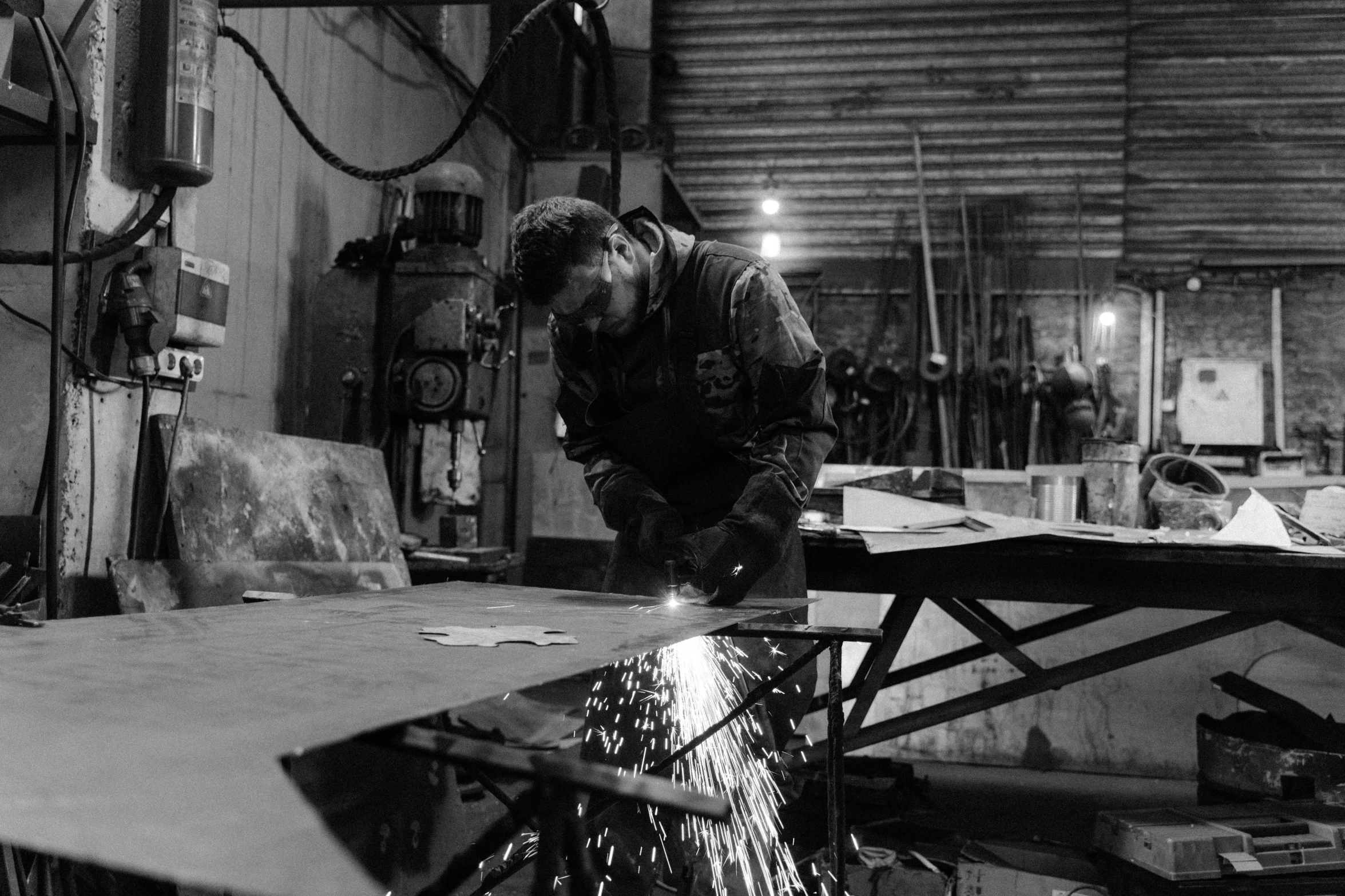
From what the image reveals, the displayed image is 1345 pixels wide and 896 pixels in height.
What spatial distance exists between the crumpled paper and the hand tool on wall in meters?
6.70

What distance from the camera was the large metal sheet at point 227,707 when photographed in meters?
0.67

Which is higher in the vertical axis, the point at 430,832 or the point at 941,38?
the point at 941,38

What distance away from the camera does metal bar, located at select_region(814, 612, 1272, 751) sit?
304 cm

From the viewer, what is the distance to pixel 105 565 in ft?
8.54

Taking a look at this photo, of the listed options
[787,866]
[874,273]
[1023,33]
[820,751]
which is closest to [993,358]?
[874,273]

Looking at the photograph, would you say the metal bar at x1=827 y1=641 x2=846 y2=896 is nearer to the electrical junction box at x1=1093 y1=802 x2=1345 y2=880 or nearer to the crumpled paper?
the crumpled paper

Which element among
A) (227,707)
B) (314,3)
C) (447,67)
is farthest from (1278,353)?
(227,707)

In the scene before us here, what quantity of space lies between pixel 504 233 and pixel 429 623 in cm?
557

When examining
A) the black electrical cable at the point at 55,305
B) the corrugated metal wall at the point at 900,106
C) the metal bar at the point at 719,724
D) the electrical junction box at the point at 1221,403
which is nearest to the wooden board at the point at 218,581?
the black electrical cable at the point at 55,305

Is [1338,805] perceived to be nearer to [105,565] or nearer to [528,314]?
[105,565]

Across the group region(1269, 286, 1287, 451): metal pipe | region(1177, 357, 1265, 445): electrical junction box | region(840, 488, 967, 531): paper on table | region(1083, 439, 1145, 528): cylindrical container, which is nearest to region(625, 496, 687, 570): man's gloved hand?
region(840, 488, 967, 531): paper on table

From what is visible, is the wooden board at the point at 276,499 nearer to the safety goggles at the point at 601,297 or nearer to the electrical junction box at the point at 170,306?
the electrical junction box at the point at 170,306

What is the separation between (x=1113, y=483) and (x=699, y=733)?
1855 mm

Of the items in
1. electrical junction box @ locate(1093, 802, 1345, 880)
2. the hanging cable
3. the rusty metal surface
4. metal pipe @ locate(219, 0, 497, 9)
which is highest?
the hanging cable
